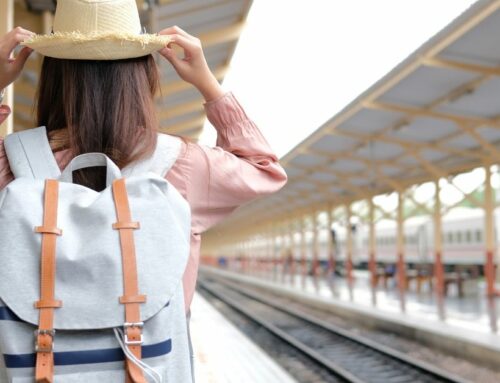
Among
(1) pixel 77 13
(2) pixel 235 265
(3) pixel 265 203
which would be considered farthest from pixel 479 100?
(2) pixel 235 265

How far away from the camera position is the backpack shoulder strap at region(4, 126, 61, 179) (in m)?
1.24

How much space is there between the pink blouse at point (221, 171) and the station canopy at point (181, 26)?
17.2 ft

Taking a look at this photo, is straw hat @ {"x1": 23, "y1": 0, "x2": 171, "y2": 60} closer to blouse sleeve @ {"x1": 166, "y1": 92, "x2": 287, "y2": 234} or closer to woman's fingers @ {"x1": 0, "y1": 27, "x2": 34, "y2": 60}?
woman's fingers @ {"x1": 0, "y1": 27, "x2": 34, "y2": 60}

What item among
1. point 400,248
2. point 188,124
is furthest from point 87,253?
point 400,248

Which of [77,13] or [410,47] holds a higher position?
[410,47]

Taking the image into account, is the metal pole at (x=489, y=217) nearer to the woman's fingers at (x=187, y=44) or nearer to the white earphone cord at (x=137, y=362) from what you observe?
the woman's fingers at (x=187, y=44)

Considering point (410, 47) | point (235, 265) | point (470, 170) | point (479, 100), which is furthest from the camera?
point (235, 265)

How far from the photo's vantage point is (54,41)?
1.27m

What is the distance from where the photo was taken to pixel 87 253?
3.66 feet

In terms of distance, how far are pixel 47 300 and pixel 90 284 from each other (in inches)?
3.0

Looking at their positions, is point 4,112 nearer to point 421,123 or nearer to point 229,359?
point 229,359

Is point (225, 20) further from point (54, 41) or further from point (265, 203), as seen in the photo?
point (265, 203)

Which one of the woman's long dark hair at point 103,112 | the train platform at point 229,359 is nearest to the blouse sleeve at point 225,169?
the woman's long dark hair at point 103,112

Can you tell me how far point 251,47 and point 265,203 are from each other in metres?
20.6
